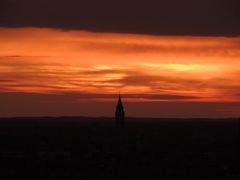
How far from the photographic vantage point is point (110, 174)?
79.3m

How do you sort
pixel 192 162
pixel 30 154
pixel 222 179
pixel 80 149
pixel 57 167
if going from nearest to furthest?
pixel 222 179, pixel 57 167, pixel 192 162, pixel 30 154, pixel 80 149

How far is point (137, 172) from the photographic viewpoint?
3211 inches

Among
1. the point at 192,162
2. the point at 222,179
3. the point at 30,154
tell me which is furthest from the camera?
the point at 30,154

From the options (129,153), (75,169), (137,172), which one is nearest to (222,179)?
(137,172)

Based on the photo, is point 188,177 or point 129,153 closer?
point 188,177

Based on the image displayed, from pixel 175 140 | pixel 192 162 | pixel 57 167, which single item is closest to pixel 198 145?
pixel 175 140

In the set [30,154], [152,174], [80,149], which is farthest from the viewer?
[80,149]

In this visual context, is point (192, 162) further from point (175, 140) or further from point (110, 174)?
point (175, 140)

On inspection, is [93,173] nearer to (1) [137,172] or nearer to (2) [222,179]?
(1) [137,172]

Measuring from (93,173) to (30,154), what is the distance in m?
28.7

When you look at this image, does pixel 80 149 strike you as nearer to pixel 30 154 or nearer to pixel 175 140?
pixel 30 154

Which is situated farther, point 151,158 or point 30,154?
point 30,154

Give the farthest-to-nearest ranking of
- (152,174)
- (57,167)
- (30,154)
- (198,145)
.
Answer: (198,145) → (30,154) → (57,167) → (152,174)

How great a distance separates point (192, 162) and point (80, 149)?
2682 cm
